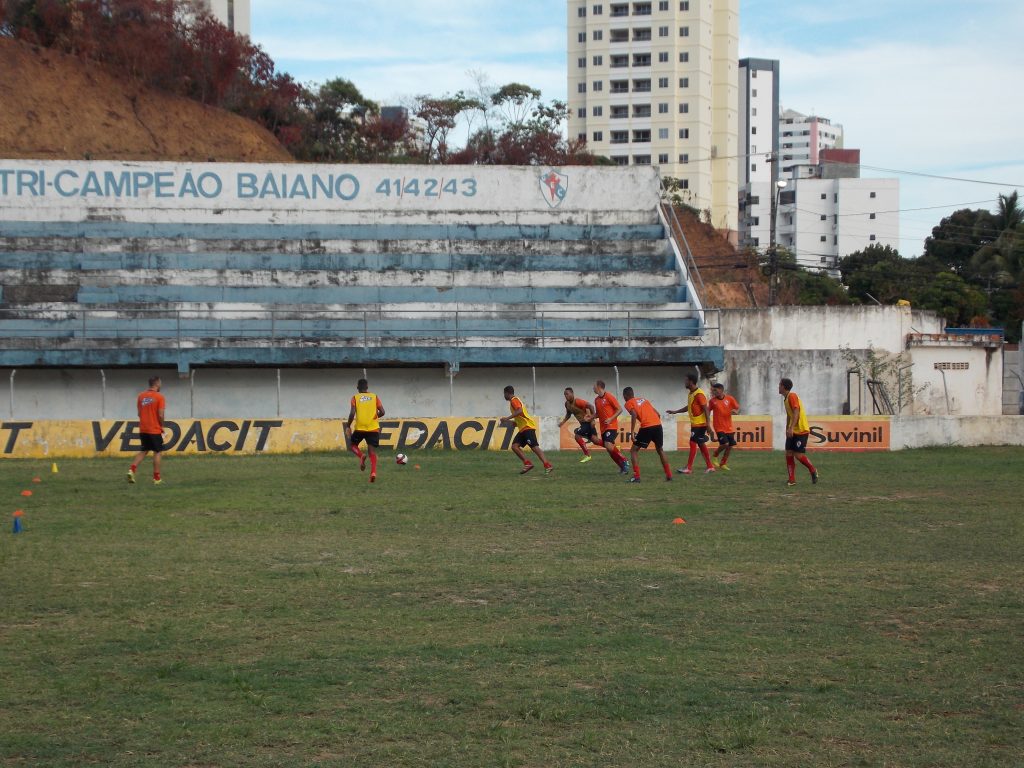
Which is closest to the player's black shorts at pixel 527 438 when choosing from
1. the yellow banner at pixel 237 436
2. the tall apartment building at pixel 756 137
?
the yellow banner at pixel 237 436

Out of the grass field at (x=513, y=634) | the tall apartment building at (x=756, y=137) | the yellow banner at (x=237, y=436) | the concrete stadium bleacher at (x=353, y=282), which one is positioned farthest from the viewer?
the tall apartment building at (x=756, y=137)

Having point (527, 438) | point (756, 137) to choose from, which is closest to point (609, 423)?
point (527, 438)

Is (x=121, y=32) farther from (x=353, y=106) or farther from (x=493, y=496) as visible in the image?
(x=493, y=496)

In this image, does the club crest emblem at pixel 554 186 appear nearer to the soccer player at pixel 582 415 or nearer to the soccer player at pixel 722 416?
the soccer player at pixel 582 415

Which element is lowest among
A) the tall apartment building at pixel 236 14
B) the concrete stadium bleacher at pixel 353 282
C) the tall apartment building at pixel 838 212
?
the concrete stadium bleacher at pixel 353 282

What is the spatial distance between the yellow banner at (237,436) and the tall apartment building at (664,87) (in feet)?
263

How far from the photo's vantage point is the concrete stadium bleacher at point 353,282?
108 feet

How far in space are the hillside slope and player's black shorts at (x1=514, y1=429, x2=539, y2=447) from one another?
26251mm

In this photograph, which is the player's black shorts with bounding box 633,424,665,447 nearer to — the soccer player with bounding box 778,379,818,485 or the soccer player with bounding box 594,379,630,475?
the soccer player with bounding box 594,379,630,475

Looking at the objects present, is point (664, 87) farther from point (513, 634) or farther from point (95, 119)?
point (513, 634)

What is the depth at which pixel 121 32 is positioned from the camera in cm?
4600

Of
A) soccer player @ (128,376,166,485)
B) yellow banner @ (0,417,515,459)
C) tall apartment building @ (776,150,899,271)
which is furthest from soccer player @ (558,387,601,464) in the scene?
tall apartment building @ (776,150,899,271)

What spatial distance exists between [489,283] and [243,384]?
320 inches

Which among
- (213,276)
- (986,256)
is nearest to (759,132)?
(986,256)
